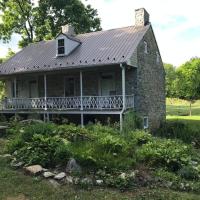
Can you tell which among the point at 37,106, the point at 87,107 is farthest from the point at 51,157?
the point at 37,106

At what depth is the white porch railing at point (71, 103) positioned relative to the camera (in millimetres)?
16766

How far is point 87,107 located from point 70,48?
4512mm

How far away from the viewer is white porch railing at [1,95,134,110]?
1677 centimetres

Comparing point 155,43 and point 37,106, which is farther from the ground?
point 155,43

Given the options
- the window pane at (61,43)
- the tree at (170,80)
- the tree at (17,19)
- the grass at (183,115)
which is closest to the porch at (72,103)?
the window pane at (61,43)

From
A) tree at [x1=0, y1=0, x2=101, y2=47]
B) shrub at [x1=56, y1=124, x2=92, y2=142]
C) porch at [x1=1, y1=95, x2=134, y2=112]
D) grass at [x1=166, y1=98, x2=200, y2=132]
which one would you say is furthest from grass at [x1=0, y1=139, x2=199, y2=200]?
tree at [x1=0, y1=0, x2=101, y2=47]

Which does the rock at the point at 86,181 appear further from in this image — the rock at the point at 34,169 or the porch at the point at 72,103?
the porch at the point at 72,103

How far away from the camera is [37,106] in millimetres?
19578

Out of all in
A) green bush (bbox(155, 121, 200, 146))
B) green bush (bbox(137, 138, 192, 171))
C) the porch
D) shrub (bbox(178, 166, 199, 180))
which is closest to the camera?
shrub (bbox(178, 166, 199, 180))

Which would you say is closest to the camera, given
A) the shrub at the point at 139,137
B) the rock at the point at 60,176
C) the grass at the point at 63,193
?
the grass at the point at 63,193

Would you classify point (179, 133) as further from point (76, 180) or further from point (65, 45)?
point (76, 180)

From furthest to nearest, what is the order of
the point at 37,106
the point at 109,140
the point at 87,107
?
the point at 37,106
the point at 87,107
the point at 109,140

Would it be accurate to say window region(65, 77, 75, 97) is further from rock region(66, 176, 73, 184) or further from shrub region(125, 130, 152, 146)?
rock region(66, 176, 73, 184)

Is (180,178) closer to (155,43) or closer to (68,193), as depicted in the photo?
(68,193)
